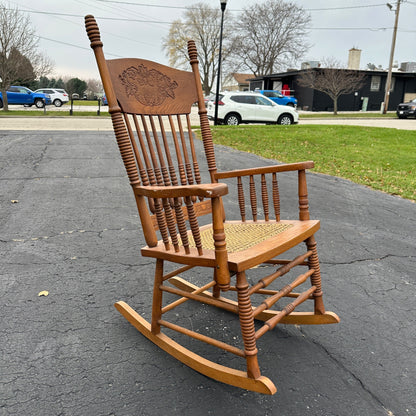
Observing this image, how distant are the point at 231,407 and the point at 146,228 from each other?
2.64 feet

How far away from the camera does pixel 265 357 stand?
1.71 metres

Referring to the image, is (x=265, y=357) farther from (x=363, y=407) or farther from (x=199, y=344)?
(x=363, y=407)

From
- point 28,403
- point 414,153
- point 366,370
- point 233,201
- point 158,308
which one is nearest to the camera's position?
point 28,403

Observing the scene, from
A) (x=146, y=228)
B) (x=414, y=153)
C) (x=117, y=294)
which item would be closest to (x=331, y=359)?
(x=146, y=228)

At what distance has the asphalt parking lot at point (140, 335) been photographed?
1.44 meters

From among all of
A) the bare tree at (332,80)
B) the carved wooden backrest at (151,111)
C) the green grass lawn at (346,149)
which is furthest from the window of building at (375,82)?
the carved wooden backrest at (151,111)

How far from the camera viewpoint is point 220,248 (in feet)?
4.44

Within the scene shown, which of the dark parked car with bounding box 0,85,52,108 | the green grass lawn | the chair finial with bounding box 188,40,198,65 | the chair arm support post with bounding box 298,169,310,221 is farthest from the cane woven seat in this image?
the dark parked car with bounding box 0,85,52,108

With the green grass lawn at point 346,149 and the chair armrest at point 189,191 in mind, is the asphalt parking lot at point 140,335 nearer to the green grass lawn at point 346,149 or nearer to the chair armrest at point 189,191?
the chair armrest at point 189,191

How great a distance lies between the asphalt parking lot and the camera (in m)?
1.44

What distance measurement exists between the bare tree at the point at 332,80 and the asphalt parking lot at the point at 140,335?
78.4 feet

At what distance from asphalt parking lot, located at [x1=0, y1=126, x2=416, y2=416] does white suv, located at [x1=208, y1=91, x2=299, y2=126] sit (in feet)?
33.2

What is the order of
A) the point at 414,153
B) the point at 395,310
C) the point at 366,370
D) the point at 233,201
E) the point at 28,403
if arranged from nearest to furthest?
the point at 28,403 → the point at 366,370 → the point at 395,310 → the point at 233,201 → the point at 414,153

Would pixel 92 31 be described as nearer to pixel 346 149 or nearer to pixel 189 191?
pixel 189 191
